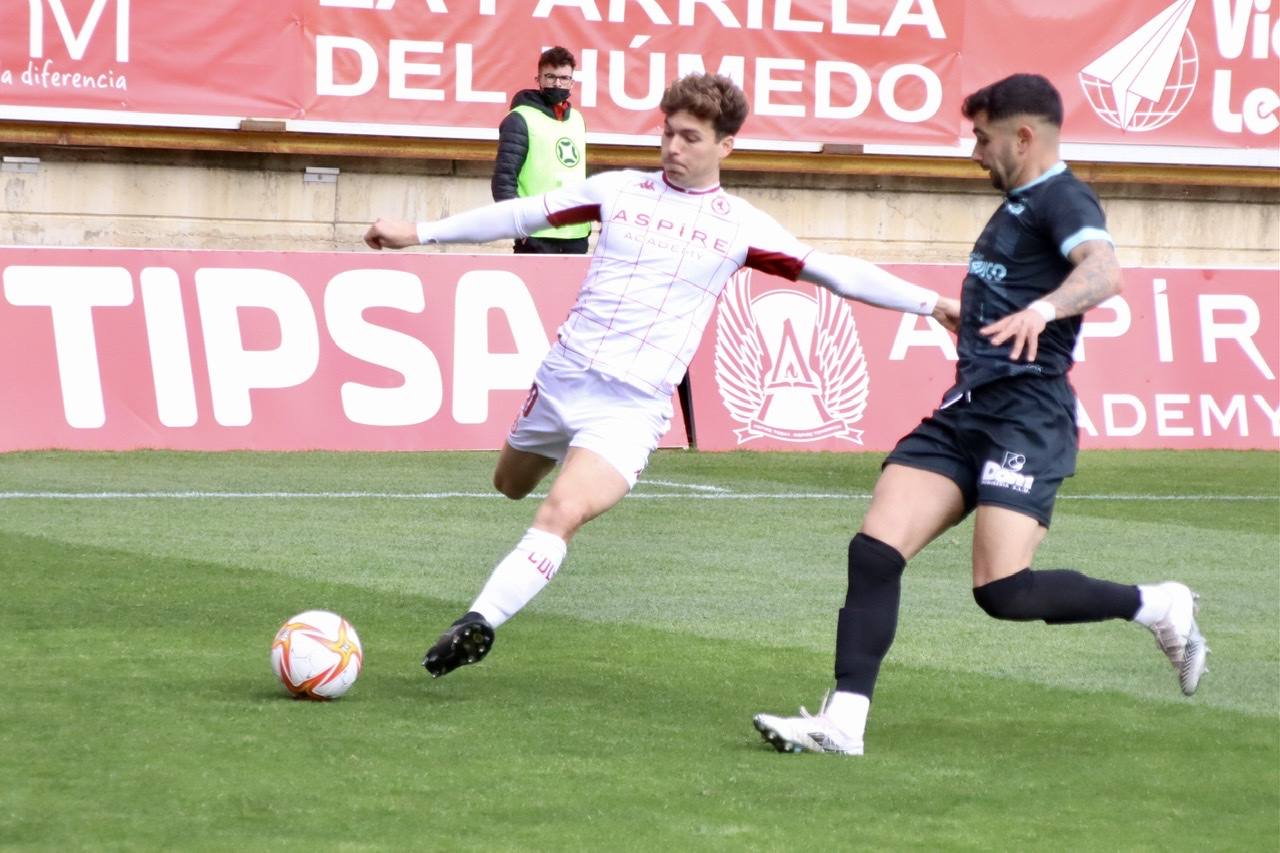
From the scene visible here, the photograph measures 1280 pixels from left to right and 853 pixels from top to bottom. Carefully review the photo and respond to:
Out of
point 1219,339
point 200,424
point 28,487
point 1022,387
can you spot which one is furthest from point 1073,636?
point 1219,339

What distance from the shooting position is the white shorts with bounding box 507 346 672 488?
6.61 m

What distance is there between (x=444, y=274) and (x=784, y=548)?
15.0 ft

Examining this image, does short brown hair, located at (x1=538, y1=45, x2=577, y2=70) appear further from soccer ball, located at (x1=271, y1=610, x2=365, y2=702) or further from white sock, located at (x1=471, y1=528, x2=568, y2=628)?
soccer ball, located at (x1=271, y1=610, x2=365, y2=702)

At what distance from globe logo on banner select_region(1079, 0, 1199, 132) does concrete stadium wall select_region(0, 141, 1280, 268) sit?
0.65m

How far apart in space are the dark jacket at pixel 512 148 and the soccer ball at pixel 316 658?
8544 millimetres

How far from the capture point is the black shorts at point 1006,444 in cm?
583

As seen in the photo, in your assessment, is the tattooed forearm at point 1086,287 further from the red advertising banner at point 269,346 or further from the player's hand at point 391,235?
the red advertising banner at point 269,346

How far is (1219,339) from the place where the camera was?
16.1 metres

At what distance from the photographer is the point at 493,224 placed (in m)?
6.81

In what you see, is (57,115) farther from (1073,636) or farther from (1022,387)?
(1022,387)

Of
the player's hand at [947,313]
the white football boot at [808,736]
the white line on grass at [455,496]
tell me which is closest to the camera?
the white football boot at [808,736]

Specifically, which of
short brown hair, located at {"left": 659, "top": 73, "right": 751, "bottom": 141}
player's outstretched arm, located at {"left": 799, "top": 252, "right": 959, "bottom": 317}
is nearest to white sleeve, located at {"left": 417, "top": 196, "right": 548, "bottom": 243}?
short brown hair, located at {"left": 659, "top": 73, "right": 751, "bottom": 141}

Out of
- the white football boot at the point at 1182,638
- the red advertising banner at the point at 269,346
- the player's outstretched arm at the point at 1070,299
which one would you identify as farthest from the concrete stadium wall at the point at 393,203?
the player's outstretched arm at the point at 1070,299

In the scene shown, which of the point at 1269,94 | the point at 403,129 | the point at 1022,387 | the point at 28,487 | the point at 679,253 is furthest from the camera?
the point at 1269,94
